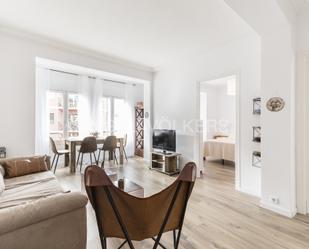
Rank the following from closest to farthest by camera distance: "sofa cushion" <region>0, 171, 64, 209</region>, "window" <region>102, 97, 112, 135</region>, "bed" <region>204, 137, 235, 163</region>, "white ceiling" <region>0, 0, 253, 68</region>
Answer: "sofa cushion" <region>0, 171, 64, 209</region>, "white ceiling" <region>0, 0, 253, 68</region>, "bed" <region>204, 137, 235, 163</region>, "window" <region>102, 97, 112, 135</region>

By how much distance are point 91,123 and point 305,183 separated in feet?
15.8

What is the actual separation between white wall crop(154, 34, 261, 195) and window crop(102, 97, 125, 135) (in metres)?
1.44

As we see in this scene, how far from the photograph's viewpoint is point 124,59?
4.27 m

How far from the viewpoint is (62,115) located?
16.0 ft

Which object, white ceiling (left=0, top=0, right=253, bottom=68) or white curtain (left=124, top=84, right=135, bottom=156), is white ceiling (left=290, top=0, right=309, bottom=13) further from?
white curtain (left=124, top=84, right=135, bottom=156)

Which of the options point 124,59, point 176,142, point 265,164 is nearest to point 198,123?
point 176,142

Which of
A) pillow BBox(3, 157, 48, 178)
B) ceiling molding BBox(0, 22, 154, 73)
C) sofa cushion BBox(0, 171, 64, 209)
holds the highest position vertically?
ceiling molding BBox(0, 22, 154, 73)

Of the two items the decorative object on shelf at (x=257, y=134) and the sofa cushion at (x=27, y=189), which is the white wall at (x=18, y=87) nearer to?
the sofa cushion at (x=27, y=189)

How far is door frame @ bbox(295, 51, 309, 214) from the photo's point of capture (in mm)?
2299

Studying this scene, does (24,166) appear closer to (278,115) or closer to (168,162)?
(168,162)

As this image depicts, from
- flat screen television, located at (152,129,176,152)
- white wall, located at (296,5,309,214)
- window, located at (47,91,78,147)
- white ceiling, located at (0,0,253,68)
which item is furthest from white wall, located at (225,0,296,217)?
window, located at (47,91,78,147)

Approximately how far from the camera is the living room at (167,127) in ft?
4.31

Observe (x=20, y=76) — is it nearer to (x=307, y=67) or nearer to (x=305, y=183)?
(x=307, y=67)

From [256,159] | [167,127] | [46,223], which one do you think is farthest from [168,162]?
[46,223]
